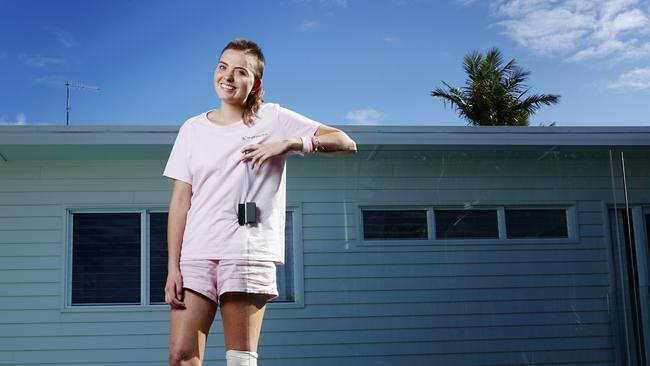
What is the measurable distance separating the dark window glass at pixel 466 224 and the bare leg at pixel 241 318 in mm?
1708

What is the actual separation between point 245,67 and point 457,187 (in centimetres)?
176

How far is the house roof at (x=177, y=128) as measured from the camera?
10.8 ft

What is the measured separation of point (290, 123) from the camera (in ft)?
6.28

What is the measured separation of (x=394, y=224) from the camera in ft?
10.8

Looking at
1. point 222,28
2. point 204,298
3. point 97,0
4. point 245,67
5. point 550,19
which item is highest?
point 550,19

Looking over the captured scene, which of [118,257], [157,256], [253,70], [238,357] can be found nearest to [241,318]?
[238,357]

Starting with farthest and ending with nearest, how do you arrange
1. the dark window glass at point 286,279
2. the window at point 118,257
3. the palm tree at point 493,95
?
1. the palm tree at point 493,95
2. the window at point 118,257
3. the dark window glass at point 286,279

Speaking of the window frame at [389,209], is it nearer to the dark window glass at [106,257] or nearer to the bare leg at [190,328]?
the dark window glass at [106,257]

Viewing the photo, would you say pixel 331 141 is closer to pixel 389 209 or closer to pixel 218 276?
pixel 218 276

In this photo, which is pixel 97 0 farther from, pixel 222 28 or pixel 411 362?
pixel 411 362

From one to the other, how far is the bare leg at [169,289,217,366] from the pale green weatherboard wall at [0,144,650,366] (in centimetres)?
137

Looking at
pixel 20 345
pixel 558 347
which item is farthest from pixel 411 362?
pixel 20 345

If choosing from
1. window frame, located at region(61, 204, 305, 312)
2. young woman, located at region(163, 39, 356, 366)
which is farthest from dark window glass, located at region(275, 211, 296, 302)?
young woman, located at region(163, 39, 356, 366)

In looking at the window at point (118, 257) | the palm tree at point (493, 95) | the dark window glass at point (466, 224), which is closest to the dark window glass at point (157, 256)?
the window at point (118, 257)
